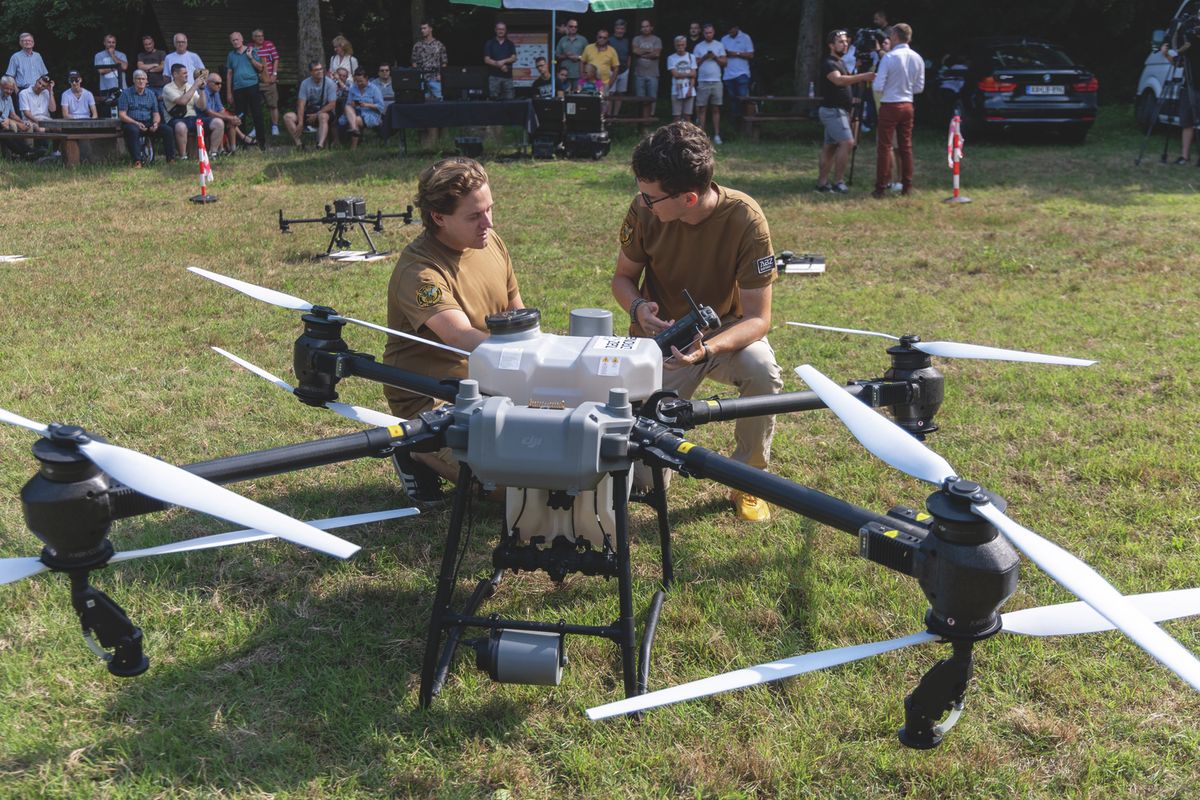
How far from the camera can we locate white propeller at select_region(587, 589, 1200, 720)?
2257 mm

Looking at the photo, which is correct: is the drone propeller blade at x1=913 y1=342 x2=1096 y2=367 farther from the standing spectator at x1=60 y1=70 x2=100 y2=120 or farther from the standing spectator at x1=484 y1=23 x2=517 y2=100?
the standing spectator at x1=60 y1=70 x2=100 y2=120

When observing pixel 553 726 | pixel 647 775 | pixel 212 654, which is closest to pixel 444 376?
pixel 212 654

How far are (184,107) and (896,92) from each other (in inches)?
445

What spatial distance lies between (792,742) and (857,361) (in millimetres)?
3995

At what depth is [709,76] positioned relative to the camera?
18.3m

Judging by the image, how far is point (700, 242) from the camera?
4.48m

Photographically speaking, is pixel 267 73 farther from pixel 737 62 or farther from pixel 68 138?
pixel 737 62

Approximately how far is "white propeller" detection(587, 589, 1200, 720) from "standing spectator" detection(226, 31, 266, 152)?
16.5 meters

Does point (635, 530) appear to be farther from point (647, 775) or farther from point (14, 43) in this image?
point (14, 43)

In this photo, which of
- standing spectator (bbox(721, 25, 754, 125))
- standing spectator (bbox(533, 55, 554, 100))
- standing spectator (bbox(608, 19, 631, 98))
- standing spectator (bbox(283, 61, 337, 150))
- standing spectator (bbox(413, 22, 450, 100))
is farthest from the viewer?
standing spectator (bbox(608, 19, 631, 98))

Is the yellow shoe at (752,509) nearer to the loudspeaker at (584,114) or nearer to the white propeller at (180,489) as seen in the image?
the white propeller at (180,489)

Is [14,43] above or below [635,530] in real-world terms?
above

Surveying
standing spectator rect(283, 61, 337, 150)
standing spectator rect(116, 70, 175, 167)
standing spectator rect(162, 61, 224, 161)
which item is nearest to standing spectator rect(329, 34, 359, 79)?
standing spectator rect(283, 61, 337, 150)

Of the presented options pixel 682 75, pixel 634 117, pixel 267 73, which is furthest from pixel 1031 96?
pixel 267 73
